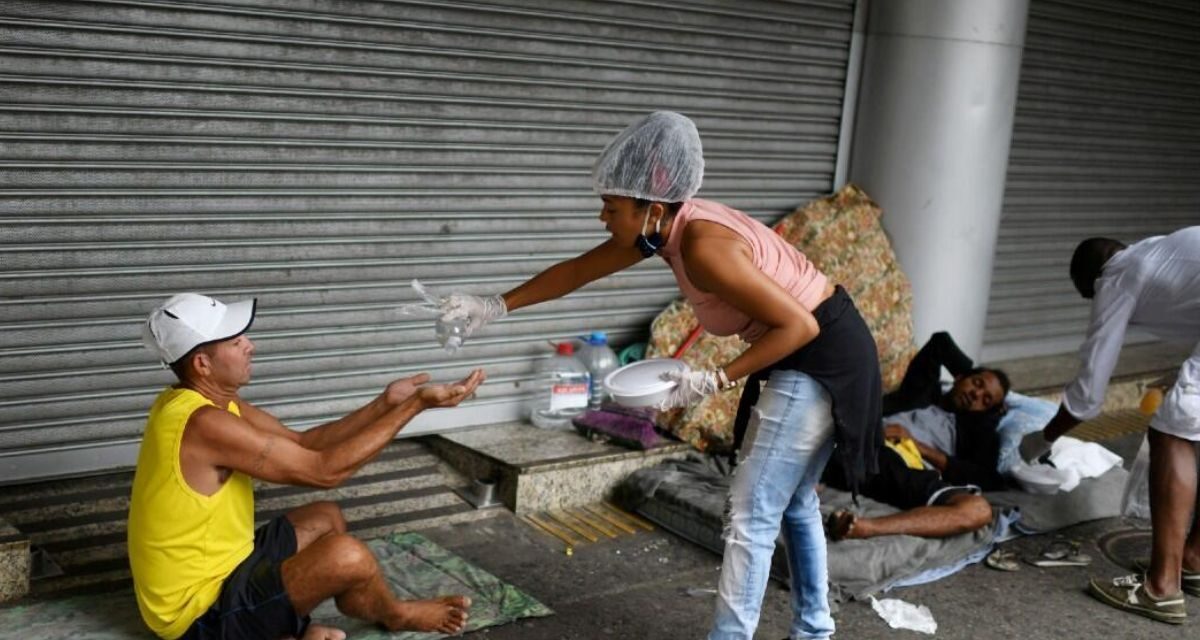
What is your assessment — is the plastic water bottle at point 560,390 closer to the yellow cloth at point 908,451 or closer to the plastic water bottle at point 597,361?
the plastic water bottle at point 597,361

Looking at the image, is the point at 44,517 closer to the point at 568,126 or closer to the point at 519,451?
the point at 519,451

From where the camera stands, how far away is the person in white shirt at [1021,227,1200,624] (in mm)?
4875

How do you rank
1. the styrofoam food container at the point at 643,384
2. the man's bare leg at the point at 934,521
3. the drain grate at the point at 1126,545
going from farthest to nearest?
the drain grate at the point at 1126,545, the man's bare leg at the point at 934,521, the styrofoam food container at the point at 643,384

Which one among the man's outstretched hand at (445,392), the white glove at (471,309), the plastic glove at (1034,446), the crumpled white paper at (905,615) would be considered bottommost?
the crumpled white paper at (905,615)

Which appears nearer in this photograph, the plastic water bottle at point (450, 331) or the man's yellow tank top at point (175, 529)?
the man's yellow tank top at point (175, 529)

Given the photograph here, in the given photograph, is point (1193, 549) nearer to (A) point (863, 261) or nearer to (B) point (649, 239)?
(A) point (863, 261)

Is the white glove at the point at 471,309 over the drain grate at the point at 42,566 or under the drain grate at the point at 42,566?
over

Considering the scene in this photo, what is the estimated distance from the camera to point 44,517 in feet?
15.3

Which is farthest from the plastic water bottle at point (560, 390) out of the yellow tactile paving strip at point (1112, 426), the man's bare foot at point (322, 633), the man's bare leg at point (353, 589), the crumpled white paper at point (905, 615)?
the yellow tactile paving strip at point (1112, 426)

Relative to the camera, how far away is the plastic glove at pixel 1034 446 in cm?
537

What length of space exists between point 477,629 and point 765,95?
3.62 metres

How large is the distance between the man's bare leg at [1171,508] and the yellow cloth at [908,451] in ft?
3.65

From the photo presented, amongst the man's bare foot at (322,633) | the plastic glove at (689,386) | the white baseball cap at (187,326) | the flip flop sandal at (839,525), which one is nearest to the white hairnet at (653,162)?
the plastic glove at (689,386)

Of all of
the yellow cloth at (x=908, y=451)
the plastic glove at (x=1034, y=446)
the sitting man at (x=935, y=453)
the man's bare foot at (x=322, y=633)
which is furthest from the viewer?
the yellow cloth at (x=908, y=451)
